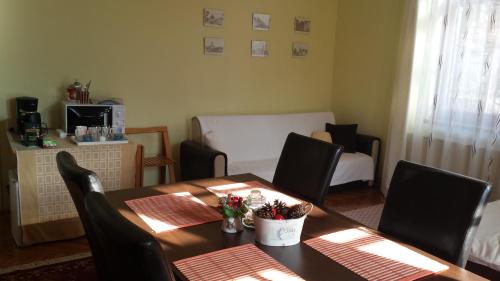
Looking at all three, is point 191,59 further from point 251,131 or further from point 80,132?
point 80,132

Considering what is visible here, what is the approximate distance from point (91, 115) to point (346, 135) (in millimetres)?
2551

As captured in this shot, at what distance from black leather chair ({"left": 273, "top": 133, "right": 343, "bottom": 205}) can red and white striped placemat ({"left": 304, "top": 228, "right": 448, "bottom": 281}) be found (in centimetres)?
48

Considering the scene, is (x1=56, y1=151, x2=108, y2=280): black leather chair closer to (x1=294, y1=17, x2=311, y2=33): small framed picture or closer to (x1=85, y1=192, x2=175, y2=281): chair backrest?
(x1=85, y1=192, x2=175, y2=281): chair backrest

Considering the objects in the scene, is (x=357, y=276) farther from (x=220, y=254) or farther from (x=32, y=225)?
(x=32, y=225)

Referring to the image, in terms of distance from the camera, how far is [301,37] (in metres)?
4.70

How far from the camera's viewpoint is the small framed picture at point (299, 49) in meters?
4.66

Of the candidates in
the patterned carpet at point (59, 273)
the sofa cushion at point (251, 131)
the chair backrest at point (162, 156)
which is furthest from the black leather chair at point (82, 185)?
the sofa cushion at point (251, 131)

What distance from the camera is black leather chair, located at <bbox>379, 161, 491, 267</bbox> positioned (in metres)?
1.51

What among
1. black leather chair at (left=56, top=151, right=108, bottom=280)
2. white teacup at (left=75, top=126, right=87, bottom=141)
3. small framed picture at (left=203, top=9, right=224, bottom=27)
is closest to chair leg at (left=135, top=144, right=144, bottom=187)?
white teacup at (left=75, top=126, right=87, bottom=141)

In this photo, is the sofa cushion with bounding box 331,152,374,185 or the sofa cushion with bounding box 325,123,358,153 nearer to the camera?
the sofa cushion with bounding box 331,152,374,185

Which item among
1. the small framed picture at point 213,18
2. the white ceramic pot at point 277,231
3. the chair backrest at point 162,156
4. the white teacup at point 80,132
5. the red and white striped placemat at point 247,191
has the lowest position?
the chair backrest at point 162,156

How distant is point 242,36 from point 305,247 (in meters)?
3.19

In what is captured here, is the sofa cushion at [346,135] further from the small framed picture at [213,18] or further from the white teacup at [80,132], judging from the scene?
the white teacup at [80,132]

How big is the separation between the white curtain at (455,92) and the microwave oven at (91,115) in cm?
265
